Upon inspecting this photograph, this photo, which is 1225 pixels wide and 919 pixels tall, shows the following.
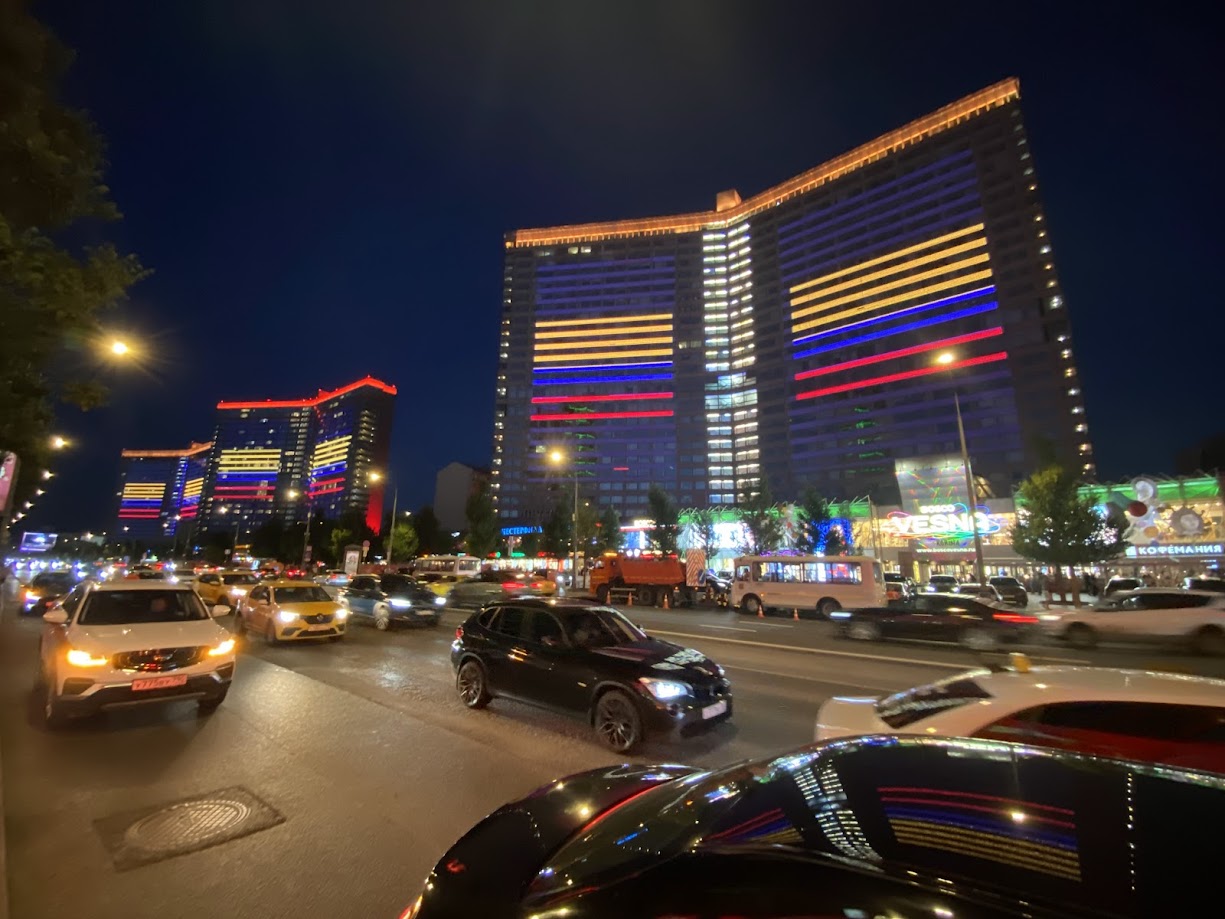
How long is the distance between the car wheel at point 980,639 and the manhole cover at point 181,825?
55.3 feet

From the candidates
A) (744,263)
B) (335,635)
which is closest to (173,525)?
(744,263)

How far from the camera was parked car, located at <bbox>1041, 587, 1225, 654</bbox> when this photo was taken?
46.5ft

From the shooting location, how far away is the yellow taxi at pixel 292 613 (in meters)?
13.6

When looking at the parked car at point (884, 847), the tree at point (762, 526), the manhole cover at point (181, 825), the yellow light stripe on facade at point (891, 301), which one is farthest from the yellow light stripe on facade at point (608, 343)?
the parked car at point (884, 847)

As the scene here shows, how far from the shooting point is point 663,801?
2.36 metres

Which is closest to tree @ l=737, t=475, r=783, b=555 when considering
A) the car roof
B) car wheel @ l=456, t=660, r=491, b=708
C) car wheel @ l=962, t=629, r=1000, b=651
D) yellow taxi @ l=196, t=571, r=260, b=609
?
car wheel @ l=962, t=629, r=1000, b=651

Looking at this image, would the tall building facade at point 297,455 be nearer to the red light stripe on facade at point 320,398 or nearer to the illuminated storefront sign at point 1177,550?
the red light stripe on facade at point 320,398

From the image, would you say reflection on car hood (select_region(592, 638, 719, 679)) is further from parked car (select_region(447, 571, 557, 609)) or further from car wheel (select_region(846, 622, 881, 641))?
parked car (select_region(447, 571, 557, 609))

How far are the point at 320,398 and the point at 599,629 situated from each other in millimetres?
192840

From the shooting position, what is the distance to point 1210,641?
14164mm

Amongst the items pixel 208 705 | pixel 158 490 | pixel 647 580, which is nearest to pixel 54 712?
pixel 208 705

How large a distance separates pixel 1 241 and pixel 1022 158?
145330 millimetres

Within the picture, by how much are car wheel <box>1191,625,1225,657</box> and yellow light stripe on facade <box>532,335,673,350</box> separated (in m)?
138

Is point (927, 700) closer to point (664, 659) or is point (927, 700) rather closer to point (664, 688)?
point (664, 688)
